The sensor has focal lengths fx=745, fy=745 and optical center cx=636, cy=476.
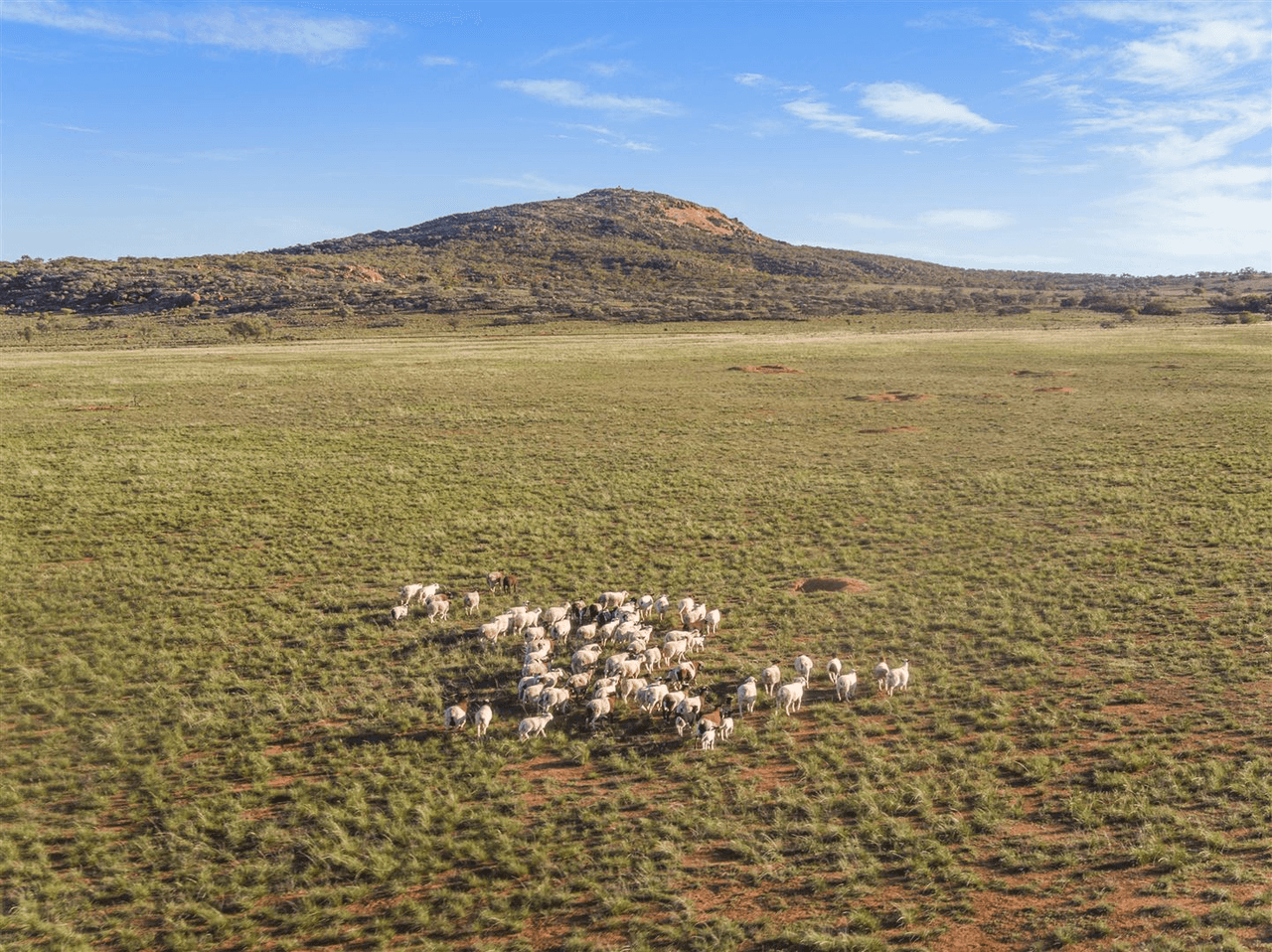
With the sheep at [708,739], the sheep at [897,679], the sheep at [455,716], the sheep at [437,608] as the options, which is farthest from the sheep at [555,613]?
the sheep at [897,679]

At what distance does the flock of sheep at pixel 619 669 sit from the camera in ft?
48.4

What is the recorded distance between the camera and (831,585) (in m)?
22.1

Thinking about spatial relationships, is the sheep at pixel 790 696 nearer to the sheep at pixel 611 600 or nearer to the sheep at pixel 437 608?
the sheep at pixel 611 600

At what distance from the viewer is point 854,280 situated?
625 ft

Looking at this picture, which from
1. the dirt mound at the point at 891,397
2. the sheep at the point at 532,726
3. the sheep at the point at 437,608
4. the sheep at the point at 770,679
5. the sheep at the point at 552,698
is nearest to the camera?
the sheep at the point at 532,726

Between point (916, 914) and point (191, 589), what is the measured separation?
69.4ft

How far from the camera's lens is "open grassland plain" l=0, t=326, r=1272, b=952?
34.4 ft

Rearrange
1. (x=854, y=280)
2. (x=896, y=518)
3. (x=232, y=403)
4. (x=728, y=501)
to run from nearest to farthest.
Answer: (x=896, y=518) → (x=728, y=501) → (x=232, y=403) → (x=854, y=280)

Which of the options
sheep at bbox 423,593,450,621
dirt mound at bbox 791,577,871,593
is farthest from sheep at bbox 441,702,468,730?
dirt mound at bbox 791,577,871,593

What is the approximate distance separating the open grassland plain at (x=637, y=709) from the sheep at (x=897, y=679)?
186 mm

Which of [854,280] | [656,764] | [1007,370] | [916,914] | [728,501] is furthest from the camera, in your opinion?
[854,280]

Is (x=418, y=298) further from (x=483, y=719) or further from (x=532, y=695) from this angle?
(x=483, y=719)

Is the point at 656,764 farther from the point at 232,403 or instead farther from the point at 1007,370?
the point at 1007,370

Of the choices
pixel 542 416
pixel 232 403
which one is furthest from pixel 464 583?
pixel 232 403
